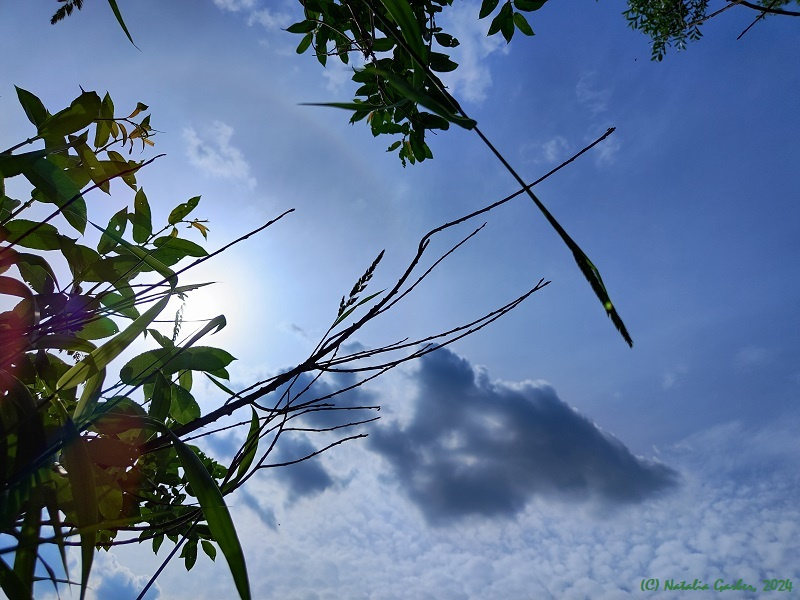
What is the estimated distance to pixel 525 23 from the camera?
5.50 ft

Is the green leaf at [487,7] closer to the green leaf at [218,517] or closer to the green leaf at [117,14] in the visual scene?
the green leaf at [117,14]

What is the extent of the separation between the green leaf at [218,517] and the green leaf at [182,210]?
0.92 metres

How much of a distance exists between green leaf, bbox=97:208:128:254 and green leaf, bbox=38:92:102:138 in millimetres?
235

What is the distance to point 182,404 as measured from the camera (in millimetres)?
1335

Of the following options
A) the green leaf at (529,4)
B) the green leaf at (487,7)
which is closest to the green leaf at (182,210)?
the green leaf at (487,7)

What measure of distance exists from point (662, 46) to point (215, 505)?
5.76 metres

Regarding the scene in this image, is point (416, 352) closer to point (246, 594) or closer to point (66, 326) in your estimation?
point (246, 594)

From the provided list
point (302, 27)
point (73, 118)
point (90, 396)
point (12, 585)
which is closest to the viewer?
point (12, 585)

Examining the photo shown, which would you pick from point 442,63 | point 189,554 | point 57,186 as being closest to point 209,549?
point 189,554

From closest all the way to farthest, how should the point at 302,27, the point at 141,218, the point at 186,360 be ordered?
the point at 186,360
the point at 141,218
the point at 302,27

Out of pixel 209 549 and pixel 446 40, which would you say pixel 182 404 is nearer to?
pixel 209 549

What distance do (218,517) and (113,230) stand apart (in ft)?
2.77

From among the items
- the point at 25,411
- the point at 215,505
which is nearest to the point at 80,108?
the point at 25,411

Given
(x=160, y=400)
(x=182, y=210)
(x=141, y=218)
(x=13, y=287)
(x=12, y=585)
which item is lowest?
(x=12, y=585)
